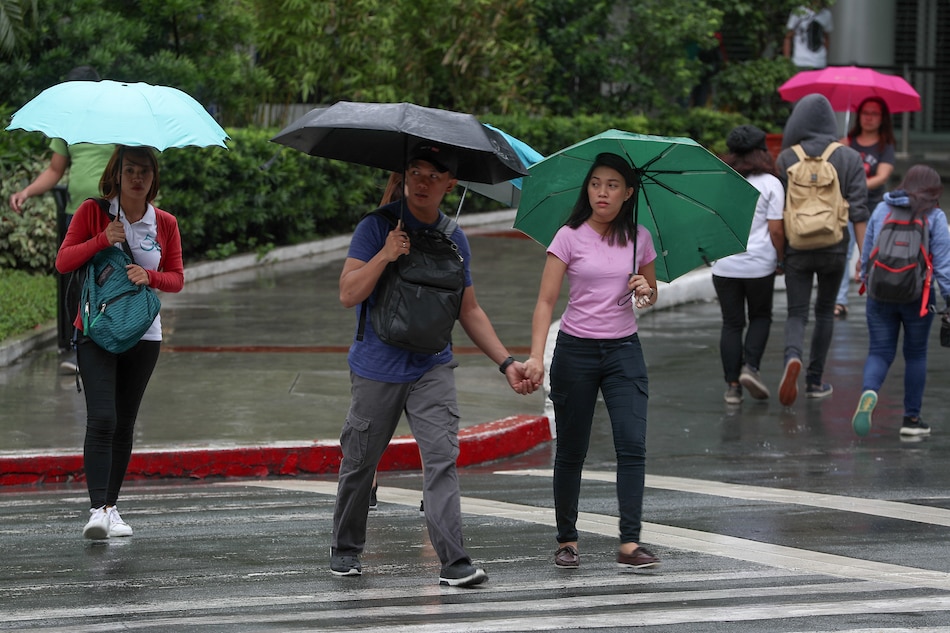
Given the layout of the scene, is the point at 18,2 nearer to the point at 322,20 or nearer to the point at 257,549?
the point at 322,20

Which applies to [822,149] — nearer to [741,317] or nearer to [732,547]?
[741,317]

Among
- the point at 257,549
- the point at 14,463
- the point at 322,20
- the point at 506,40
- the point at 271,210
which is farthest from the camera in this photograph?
the point at 506,40

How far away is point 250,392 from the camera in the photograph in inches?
412

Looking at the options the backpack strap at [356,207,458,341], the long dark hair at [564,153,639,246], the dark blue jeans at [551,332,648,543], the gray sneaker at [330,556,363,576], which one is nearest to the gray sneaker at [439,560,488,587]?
the gray sneaker at [330,556,363,576]

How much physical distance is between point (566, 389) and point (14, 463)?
362 cm

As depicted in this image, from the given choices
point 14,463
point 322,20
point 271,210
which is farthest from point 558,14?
point 14,463

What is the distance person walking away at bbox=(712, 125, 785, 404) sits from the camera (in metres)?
10.5

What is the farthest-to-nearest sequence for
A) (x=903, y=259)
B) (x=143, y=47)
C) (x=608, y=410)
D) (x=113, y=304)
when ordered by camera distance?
1. (x=143, y=47)
2. (x=903, y=259)
3. (x=113, y=304)
4. (x=608, y=410)

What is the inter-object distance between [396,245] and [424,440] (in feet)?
2.59

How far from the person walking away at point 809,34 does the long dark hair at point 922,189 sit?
16189 millimetres

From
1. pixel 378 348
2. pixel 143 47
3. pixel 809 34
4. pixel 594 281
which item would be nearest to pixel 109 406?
pixel 378 348

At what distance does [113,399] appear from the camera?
6.87m

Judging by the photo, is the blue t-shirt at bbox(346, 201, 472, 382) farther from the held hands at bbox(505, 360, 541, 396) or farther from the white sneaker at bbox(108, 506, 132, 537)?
the white sneaker at bbox(108, 506, 132, 537)

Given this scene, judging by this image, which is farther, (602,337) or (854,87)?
(854,87)
